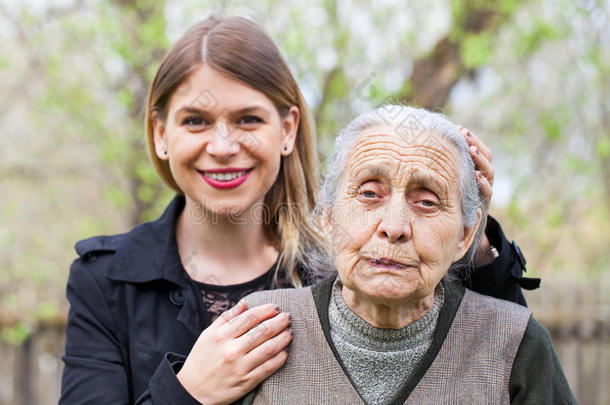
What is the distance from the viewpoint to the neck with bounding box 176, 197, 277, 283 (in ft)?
8.27

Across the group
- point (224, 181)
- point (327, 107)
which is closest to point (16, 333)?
point (327, 107)

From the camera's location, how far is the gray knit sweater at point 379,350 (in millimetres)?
1872

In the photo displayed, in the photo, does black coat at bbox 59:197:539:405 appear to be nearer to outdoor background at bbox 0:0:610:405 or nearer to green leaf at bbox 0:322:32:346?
outdoor background at bbox 0:0:610:405

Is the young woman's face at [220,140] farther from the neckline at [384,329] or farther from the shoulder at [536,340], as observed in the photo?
the shoulder at [536,340]

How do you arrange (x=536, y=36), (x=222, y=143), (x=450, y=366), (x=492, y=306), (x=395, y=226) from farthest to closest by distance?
1. (x=536, y=36)
2. (x=222, y=143)
3. (x=492, y=306)
4. (x=450, y=366)
5. (x=395, y=226)

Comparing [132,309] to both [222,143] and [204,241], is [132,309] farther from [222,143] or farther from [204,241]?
[222,143]

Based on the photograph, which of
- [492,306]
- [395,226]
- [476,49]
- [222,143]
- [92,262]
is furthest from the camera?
[476,49]

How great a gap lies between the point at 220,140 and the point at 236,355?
0.80 m

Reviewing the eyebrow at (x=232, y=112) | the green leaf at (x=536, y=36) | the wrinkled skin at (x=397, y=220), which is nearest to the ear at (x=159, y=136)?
the eyebrow at (x=232, y=112)

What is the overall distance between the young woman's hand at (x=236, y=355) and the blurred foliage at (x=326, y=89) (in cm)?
263

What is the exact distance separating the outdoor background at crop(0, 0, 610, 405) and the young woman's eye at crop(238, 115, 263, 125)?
169 centimetres

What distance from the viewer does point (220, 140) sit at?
7.54 feet

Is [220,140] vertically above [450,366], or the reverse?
[220,140]

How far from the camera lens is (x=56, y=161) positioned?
21.8 ft
